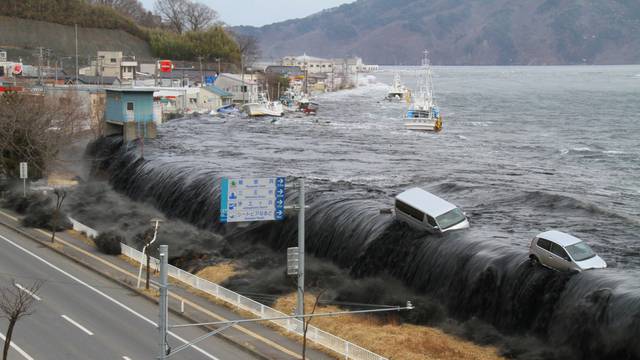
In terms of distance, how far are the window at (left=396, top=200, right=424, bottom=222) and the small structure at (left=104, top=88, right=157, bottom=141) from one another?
35.4 meters

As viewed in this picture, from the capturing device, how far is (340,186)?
1939 inches

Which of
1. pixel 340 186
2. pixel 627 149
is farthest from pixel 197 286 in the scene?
pixel 627 149

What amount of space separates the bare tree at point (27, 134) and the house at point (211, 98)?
5174 cm

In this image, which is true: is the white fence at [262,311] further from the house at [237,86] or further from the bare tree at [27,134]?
the house at [237,86]

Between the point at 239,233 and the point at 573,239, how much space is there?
1741cm

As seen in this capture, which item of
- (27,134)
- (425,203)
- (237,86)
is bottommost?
(425,203)

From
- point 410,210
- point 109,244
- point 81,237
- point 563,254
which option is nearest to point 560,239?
point 563,254

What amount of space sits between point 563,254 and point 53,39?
133389mm

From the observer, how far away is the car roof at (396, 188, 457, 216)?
36000mm

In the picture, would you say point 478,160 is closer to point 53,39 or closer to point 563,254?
point 563,254

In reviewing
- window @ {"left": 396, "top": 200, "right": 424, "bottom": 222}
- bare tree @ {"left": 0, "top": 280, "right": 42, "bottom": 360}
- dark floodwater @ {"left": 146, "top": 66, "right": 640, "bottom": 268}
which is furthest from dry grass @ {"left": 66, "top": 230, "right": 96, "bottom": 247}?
window @ {"left": 396, "top": 200, "right": 424, "bottom": 222}

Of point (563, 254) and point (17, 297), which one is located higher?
point (563, 254)

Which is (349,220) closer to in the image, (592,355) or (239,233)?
(239,233)

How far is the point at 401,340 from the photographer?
89.2 feet
